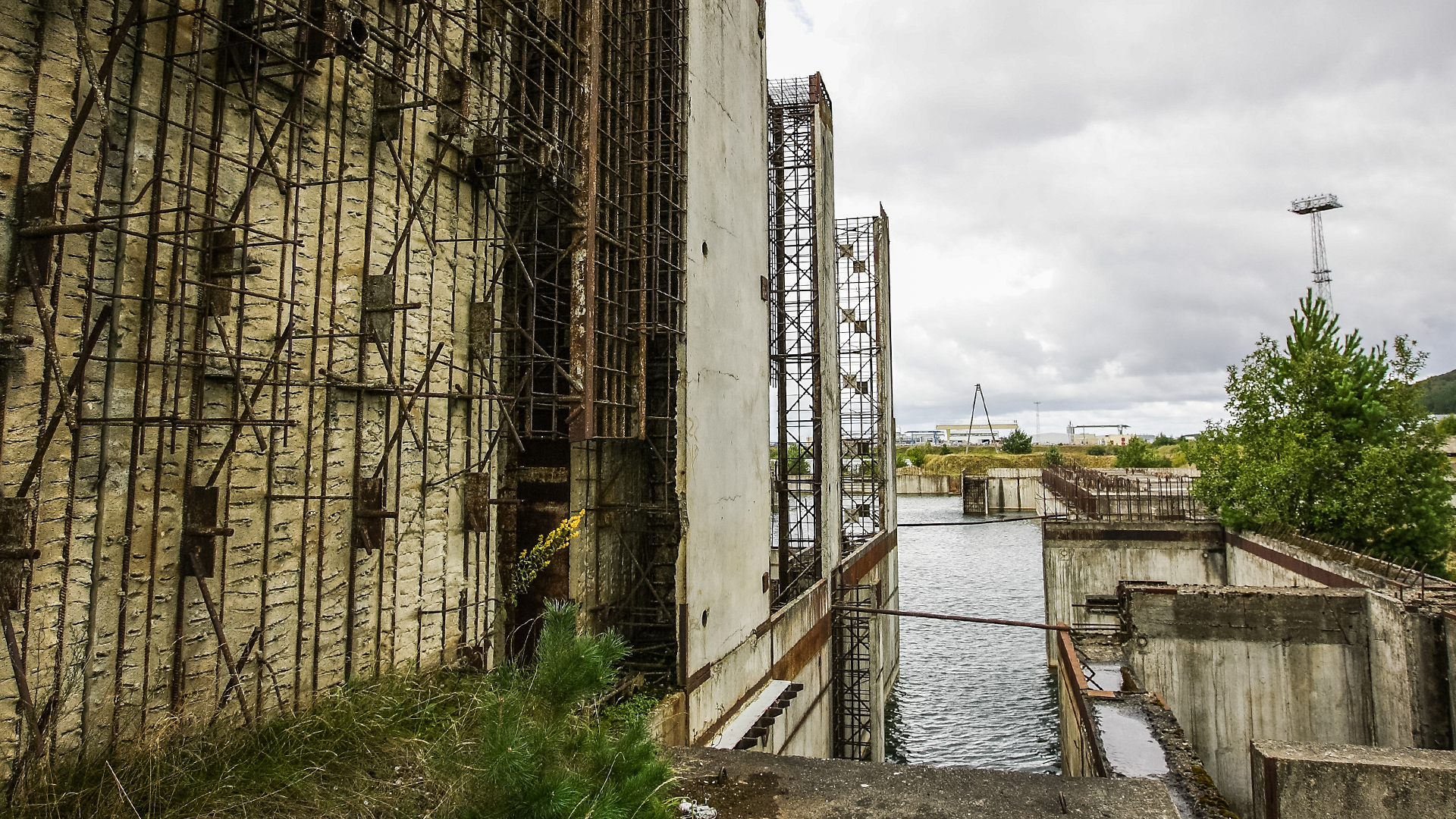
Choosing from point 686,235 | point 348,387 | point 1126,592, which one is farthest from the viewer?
point 1126,592

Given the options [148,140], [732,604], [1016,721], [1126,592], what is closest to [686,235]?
[732,604]

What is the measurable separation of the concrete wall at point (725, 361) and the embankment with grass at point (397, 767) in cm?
503

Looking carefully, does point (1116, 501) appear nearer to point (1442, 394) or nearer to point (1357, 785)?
point (1357, 785)

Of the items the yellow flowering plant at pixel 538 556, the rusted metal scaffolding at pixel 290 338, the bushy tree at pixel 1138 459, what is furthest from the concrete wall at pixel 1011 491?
the yellow flowering plant at pixel 538 556

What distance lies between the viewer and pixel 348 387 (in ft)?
25.5

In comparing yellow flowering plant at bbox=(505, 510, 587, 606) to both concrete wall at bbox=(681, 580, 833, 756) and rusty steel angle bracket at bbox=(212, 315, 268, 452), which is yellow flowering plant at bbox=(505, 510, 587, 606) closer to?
concrete wall at bbox=(681, 580, 833, 756)

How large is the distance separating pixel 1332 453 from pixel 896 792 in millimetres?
24140

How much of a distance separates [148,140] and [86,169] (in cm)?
56

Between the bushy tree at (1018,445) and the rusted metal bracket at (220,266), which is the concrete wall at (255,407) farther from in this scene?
the bushy tree at (1018,445)

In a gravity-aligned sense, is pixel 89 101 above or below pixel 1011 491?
above

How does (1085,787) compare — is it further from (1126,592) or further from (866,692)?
(866,692)

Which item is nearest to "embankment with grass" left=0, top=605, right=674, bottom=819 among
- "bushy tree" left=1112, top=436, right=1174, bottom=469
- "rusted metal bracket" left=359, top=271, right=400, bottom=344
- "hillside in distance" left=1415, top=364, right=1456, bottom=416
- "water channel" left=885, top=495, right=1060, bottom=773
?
"rusted metal bracket" left=359, top=271, right=400, bottom=344

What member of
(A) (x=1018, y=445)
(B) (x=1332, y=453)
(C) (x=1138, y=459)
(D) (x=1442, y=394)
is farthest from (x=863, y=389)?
(D) (x=1442, y=394)

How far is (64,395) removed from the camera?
4.80 metres
